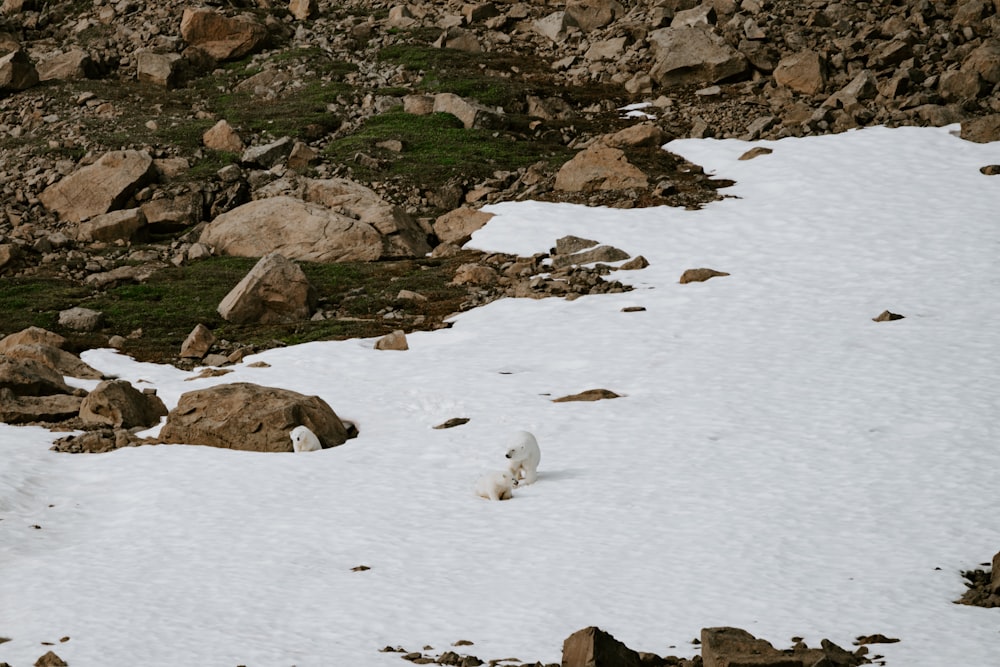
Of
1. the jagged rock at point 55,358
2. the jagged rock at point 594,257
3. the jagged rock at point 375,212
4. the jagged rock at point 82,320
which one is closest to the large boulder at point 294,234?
the jagged rock at point 375,212

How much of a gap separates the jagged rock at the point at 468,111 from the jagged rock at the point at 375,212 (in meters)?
7.97

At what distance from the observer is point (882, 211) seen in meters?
30.6

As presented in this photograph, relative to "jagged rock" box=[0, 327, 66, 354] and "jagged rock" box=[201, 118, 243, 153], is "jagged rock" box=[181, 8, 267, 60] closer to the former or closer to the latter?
"jagged rock" box=[201, 118, 243, 153]

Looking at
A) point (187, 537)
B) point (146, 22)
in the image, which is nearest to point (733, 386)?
point (187, 537)

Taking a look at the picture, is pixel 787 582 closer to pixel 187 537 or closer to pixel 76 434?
pixel 187 537

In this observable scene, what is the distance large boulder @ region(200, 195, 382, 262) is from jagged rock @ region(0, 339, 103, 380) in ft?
33.3

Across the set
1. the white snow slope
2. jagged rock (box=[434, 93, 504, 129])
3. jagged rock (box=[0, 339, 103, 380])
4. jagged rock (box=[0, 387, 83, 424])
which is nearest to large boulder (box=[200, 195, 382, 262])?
the white snow slope

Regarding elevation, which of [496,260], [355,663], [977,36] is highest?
[977,36]

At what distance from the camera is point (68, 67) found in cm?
4797

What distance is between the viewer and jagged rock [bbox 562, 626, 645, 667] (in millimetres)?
9984

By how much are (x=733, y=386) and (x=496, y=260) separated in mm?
12294

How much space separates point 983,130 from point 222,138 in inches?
1124

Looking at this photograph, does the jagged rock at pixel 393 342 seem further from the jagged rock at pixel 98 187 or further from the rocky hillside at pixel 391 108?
the jagged rock at pixel 98 187

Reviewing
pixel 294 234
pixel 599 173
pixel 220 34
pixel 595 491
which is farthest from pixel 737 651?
pixel 220 34
